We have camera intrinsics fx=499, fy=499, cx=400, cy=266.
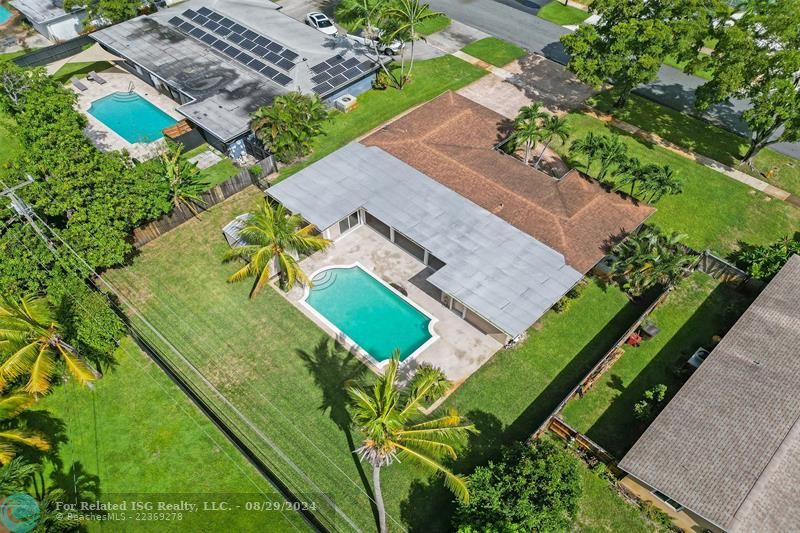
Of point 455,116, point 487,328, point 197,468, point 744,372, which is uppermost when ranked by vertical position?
point 455,116

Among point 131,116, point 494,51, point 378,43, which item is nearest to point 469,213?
point 378,43

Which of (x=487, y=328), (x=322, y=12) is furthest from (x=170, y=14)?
(x=487, y=328)

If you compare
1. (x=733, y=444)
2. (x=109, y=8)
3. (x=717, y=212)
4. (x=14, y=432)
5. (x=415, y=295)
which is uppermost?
(x=109, y=8)

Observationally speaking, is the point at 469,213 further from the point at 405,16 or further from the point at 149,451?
the point at 149,451

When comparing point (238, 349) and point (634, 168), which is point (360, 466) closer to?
point (238, 349)

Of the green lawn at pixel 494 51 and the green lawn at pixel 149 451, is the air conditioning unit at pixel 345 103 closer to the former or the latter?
the green lawn at pixel 494 51
